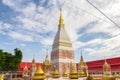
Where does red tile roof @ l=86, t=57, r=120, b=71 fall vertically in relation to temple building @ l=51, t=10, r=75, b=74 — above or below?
below

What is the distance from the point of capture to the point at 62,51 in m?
35.6

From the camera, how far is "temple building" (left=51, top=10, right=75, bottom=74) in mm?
34094

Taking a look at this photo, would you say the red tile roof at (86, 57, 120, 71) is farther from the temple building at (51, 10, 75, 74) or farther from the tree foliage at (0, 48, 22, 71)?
the tree foliage at (0, 48, 22, 71)

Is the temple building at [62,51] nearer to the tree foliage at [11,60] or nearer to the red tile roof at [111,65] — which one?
the red tile roof at [111,65]

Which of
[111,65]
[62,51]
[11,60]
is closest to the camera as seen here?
[11,60]

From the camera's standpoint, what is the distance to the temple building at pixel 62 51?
3409 cm

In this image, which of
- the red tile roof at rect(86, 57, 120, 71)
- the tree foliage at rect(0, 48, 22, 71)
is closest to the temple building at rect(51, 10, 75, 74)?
the red tile roof at rect(86, 57, 120, 71)

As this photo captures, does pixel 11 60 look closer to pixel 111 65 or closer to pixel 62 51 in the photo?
pixel 62 51

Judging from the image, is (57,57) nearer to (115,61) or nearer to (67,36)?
(67,36)

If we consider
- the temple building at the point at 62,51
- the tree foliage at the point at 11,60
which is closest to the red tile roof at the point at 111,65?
the temple building at the point at 62,51

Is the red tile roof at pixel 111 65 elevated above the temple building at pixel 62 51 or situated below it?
below

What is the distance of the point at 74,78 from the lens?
33.2 ft

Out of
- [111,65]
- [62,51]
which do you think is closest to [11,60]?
[62,51]

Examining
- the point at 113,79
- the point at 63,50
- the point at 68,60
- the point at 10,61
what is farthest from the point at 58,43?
the point at 113,79
